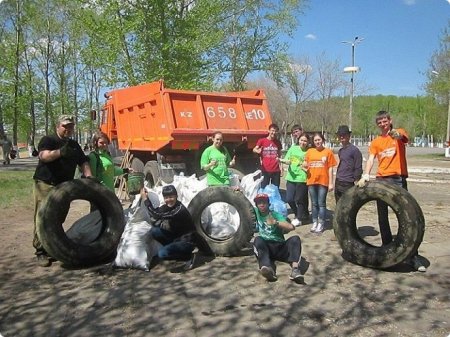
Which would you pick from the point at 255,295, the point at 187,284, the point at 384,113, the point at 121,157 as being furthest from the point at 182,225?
the point at 121,157

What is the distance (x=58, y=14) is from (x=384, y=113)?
3349cm

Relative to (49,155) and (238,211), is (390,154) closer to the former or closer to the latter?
(238,211)

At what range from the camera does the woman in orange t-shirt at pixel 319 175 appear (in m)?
6.84

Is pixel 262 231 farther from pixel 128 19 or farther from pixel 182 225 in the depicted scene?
pixel 128 19

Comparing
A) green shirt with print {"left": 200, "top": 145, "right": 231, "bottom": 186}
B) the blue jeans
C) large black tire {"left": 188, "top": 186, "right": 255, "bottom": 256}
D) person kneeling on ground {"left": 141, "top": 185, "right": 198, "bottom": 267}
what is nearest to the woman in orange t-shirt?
the blue jeans

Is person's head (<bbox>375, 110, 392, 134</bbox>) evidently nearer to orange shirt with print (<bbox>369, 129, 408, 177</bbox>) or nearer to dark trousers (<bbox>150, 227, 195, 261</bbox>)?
orange shirt with print (<bbox>369, 129, 408, 177</bbox>)

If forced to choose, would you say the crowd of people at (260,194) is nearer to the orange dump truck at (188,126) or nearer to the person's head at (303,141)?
the person's head at (303,141)

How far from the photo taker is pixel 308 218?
7.96 m

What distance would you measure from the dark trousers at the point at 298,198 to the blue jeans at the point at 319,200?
44cm

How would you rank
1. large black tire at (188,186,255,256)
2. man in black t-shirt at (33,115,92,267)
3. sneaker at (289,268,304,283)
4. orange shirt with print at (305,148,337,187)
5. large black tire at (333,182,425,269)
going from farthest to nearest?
orange shirt with print at (305,148,337,187)
large black tire at (188,186,255,256)
man in black t-shirt at (33,115,92,267)
large black tire at (333,182,425,269)
sneaker at (289,268,304,283)

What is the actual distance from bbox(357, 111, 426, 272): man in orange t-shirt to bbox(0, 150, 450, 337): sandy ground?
2.10 ft

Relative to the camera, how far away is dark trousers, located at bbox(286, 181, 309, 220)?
749cm

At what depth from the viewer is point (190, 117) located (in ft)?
29.3

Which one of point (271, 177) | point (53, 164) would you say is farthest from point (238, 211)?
point (271, 177)
